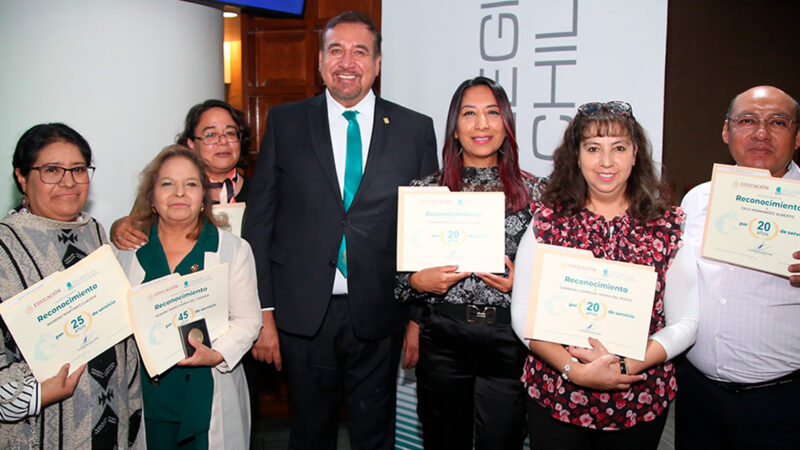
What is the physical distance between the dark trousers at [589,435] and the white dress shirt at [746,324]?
0.40 meters

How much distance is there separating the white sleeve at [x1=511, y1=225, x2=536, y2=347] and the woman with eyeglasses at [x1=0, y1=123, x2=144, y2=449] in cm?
141

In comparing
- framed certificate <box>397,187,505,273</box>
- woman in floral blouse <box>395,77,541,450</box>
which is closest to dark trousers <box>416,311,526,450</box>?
woman in floral blouse <box>395,77,541,450</box>

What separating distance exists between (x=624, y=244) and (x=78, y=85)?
253 cm

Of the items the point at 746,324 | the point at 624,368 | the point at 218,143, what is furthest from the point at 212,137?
the point at 746,324

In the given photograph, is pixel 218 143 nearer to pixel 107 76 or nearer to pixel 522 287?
pixel 107 76

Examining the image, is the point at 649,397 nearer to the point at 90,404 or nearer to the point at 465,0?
the point at 90,404

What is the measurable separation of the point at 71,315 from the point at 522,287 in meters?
1.44

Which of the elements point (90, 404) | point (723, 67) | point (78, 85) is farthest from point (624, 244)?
point (723, 67)

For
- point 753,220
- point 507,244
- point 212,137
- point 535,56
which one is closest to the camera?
point 753,220

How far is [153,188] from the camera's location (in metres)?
2.07

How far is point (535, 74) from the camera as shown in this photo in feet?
9.39

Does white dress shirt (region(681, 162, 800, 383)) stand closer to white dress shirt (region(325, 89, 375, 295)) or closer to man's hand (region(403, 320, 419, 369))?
man's hand (region(403, 320, 419, 369))

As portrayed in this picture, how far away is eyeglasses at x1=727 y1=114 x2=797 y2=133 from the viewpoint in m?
2.01

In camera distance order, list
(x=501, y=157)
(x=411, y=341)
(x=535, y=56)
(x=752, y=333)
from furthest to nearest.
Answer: (x=535, y=56), (x=411, y=341), (x=501, y=157), (x=752, y=333)
